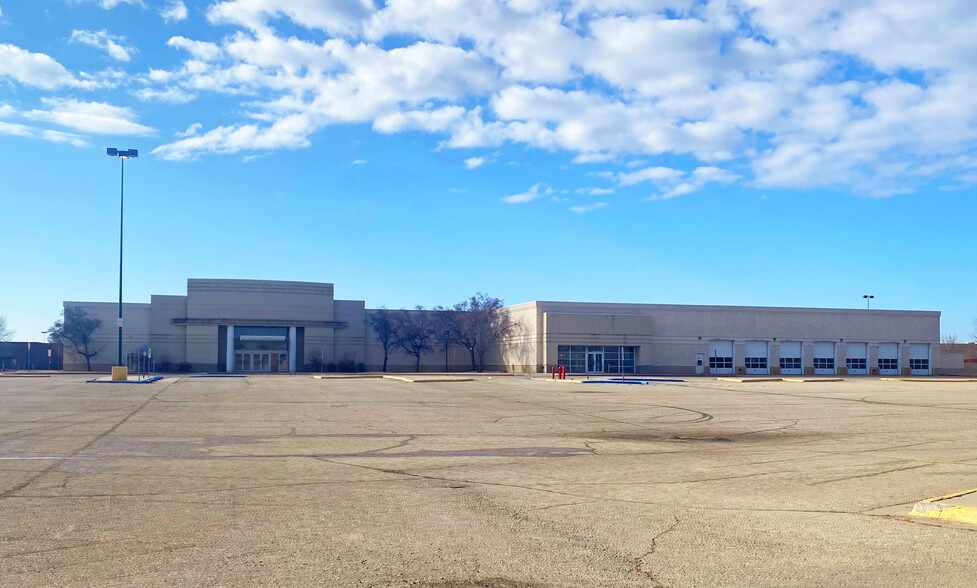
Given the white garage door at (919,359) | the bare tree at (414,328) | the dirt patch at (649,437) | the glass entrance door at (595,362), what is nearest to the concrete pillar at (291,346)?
the bare tree at (414,328)

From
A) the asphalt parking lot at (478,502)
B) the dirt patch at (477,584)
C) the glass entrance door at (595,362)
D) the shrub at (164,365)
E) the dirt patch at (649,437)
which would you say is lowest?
the shrub at (164,365)

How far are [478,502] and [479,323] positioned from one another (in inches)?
2860

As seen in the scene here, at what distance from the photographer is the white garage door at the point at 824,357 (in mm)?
77188

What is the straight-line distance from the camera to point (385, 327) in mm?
83250

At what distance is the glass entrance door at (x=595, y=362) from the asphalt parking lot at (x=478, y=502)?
52.9 m

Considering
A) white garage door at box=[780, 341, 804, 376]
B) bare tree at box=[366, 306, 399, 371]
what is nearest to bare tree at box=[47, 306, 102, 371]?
bare tree at box=[366, 306, 399, 371]

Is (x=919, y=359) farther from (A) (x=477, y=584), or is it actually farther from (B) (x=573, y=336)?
(A) (x=477, y=584)

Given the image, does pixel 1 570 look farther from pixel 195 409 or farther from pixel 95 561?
pixel 195 409

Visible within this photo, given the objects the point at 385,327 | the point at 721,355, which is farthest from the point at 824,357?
the point at 385,327

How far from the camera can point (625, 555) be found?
23.4 ft

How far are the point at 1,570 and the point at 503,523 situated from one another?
4.55 meters

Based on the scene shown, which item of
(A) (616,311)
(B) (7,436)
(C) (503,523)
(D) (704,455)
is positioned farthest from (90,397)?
(A) (616,311)

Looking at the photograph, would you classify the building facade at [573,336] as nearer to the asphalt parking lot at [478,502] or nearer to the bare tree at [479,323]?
the bare tree at [479,323]

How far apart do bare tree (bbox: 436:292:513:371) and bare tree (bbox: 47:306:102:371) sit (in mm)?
34585
